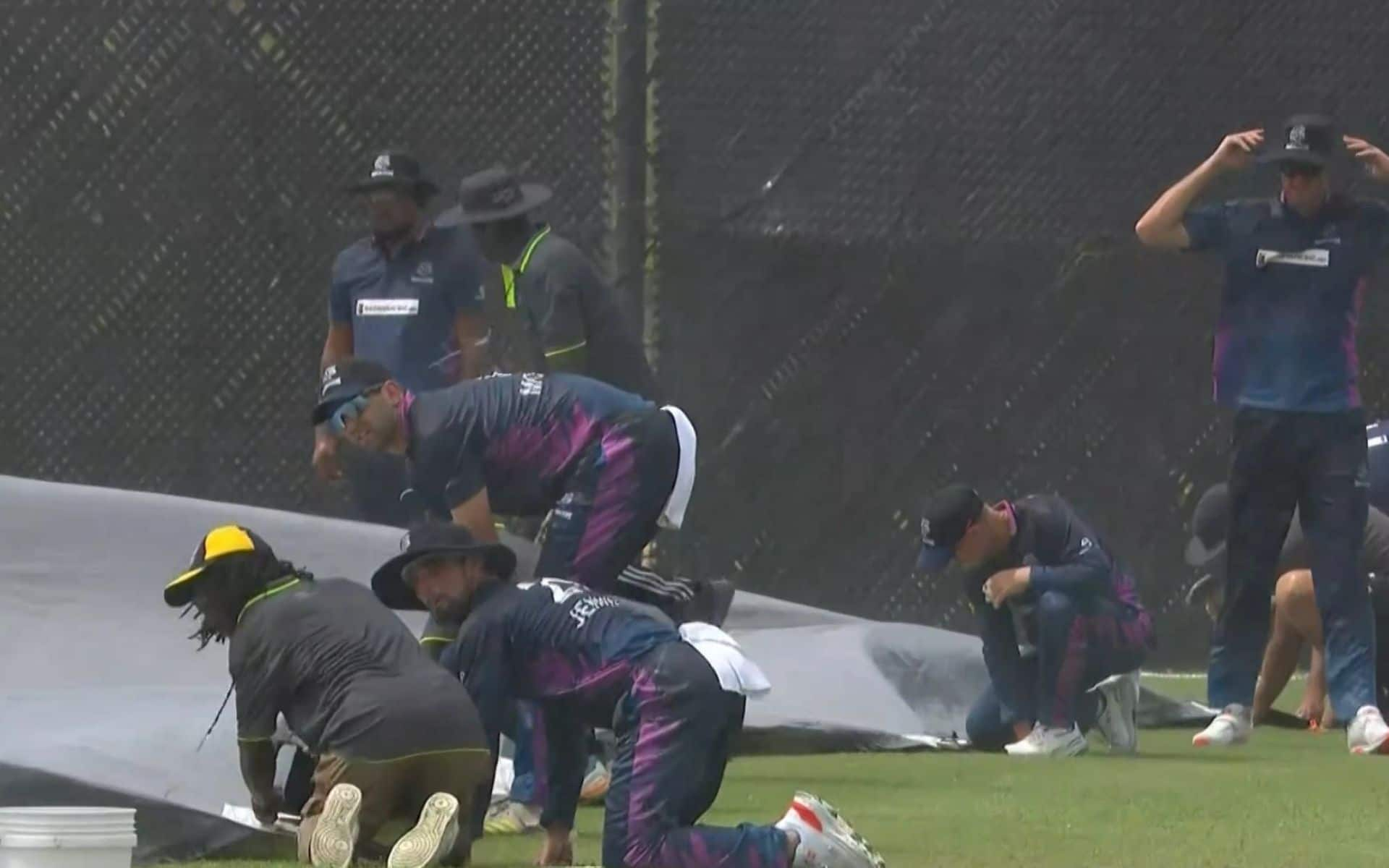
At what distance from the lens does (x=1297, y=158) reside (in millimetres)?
7875

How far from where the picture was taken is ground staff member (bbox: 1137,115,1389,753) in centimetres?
802

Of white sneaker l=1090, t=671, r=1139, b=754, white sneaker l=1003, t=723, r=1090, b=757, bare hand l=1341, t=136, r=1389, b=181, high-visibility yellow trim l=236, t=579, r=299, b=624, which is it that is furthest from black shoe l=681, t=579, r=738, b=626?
bare hand l=1341, t=136, r=1389, b=181

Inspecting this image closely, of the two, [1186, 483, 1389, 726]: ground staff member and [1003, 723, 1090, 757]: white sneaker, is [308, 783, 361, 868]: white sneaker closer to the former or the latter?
[1003, 723, 1090, 757]: white sneaker

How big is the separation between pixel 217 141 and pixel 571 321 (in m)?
2.92

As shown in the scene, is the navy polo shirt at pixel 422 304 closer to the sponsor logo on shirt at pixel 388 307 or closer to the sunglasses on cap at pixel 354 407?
the sponsor logo on shirt at pixel 388 307

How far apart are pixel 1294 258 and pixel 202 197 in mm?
4085

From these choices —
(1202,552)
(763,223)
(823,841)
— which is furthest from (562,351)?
(1202,552)

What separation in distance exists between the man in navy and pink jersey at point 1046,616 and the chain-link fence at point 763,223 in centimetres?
254

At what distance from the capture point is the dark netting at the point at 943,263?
10.4 meters

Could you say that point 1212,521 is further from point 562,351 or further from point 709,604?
point 562,351

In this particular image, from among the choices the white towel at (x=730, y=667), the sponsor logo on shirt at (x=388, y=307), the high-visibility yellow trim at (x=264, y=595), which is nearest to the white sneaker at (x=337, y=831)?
the high-visibility yellow trim at (x=264, y=595)

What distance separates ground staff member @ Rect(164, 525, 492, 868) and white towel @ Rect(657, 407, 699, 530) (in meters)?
0.91

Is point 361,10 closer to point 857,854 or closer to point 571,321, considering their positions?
point 571,321

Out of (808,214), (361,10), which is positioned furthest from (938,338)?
(361,10)
